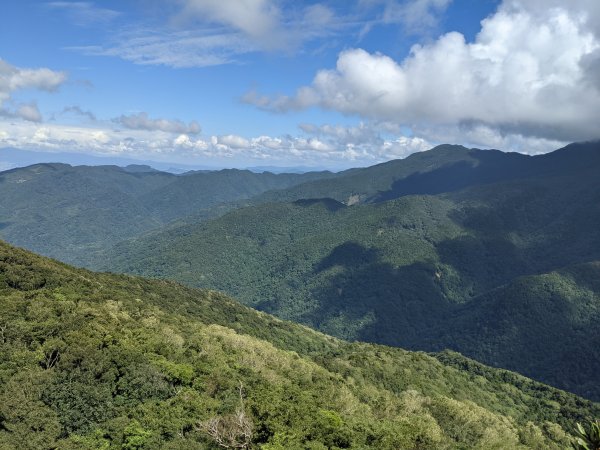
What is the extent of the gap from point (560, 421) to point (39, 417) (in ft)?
537

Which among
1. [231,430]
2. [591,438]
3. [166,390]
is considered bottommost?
[166,390]

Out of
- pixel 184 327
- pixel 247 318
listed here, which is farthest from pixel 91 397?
pixel 247 318

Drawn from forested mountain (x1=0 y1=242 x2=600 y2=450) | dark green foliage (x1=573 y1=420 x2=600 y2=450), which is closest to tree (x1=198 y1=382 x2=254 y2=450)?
forested mountain (x1=0 y1=242 x2=600 y2=450)

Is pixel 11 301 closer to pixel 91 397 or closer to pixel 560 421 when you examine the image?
pixel 91 397

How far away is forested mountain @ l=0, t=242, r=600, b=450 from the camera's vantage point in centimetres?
6025

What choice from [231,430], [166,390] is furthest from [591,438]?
[166,390]

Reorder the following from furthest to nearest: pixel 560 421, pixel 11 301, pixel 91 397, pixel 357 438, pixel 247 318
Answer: pixel 247 318 < pixel 560 421 < pixel 11 301 < pixel 91 397 < pixel 357 438

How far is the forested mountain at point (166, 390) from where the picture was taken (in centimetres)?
6025

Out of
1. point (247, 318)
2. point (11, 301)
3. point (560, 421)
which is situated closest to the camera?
point (11, 301)

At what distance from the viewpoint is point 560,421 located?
159500 millimetres

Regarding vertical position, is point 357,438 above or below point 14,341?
below

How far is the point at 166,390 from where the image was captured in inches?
2904

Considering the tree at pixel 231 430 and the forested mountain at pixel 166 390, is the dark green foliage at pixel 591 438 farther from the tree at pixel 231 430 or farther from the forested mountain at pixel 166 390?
the tree at pixel 231 430

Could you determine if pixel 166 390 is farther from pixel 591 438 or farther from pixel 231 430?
pixel 591 438
